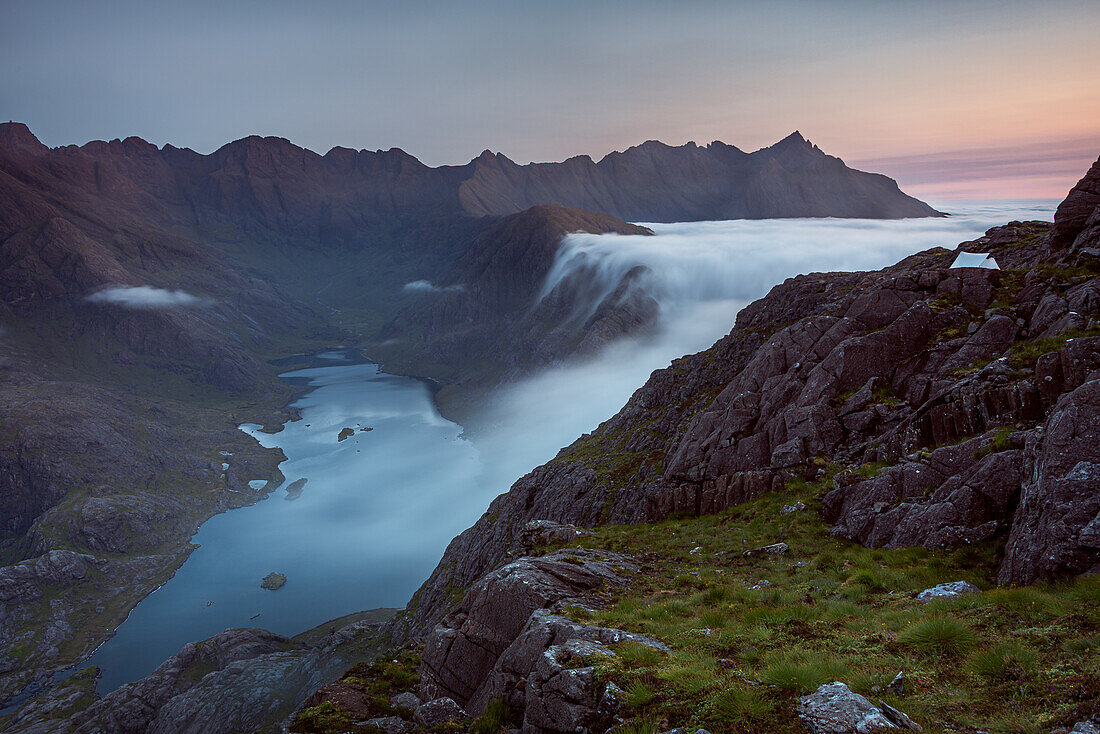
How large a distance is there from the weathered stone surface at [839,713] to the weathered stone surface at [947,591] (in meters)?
8.02

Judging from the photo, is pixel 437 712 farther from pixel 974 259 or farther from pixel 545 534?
pixel 974 259

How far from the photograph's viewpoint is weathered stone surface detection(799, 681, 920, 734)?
8547mm

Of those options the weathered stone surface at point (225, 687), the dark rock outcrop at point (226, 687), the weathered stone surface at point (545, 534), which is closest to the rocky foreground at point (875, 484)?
the weathered stone surface at point (545, 534)

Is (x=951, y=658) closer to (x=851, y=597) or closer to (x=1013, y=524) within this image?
(x=851, y=597)

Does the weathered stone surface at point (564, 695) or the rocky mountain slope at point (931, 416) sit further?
the rocky mountain slope at point (931, 416)

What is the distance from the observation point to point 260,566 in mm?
192750

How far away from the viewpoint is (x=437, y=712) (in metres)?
18.4

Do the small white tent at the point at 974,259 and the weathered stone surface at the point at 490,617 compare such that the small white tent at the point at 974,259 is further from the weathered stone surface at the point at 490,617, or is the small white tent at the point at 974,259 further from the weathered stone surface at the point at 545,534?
the weathered stone surface at the point at 490,617

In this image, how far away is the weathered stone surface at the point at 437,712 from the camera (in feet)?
58.9

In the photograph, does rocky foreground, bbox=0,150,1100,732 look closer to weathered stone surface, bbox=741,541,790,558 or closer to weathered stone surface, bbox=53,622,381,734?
weathered stone surface, bbox=741,541,790,558

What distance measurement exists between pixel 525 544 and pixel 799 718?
1085 inches

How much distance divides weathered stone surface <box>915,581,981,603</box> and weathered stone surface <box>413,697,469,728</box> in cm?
1525

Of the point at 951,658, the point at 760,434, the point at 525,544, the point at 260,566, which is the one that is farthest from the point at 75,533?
the point at 951,658

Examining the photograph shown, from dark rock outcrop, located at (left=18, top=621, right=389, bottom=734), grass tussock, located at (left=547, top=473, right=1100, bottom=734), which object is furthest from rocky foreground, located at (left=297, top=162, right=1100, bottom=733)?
dark rock outcrop, located at (left=18, top=621, right=389, bottom=734)
